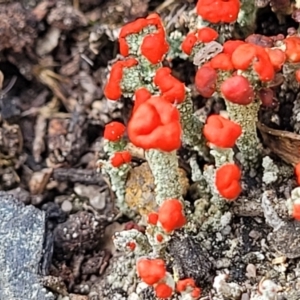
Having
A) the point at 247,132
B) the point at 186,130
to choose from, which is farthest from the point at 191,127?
the point at 247,132

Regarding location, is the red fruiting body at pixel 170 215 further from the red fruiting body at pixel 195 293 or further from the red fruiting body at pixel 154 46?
the red fruiting body at pixel 154 46

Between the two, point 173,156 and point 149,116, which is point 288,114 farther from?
point 149,116

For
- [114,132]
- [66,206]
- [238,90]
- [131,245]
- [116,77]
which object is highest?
[238,90]

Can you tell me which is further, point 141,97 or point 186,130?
point 186,130

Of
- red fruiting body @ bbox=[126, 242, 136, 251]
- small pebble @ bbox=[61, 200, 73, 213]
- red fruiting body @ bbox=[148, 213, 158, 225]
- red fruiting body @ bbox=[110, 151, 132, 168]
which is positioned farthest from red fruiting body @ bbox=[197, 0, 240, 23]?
small pebble @ bbox=[61, 200, 73, 213]

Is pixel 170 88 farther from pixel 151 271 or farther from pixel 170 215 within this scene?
pixel 151 271

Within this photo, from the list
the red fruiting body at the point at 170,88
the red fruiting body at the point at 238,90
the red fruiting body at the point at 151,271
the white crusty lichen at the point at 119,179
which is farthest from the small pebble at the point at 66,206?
the red fruiting body at the point at 238,90

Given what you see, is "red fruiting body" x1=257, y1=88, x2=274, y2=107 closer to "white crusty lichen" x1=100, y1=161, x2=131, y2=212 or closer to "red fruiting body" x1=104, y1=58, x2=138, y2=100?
"red fruiting body" x1=104, y1=58, x2=138, y2=100
